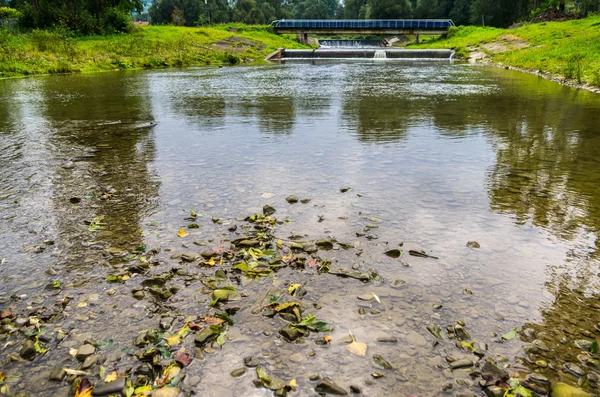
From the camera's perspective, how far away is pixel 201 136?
37.4 feet

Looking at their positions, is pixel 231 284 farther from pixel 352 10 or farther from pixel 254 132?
pixel 352 10

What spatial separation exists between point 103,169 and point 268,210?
13.1 ft

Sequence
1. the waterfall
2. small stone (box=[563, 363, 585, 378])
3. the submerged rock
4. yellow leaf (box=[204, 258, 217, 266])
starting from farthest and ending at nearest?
1. the waterfall
2. yellow leaf (box=[204, 258, 217, 266])
3. small stone (box=[563, 363, 585, 378])
4. the submerged rock

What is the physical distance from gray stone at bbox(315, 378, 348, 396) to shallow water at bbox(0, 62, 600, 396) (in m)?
0.08

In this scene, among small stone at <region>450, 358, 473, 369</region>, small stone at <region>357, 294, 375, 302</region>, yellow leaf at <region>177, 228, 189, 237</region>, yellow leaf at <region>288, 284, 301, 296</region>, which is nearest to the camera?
small stone at <region>450, 358, 473, 369</region>

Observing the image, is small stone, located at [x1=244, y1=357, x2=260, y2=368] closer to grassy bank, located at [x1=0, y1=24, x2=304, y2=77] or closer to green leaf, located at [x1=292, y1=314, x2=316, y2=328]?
green leaf, located at [x1=292, y1=314, x2=316, y2=328]

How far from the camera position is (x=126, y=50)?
43844 millimetres

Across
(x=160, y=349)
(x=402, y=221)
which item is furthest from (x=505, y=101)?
(x=160, y=349)

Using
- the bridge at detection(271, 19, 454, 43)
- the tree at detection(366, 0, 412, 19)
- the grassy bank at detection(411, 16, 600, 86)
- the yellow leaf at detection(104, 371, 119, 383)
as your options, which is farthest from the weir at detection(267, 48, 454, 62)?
the tree at detection(366, 0, 412, 19)

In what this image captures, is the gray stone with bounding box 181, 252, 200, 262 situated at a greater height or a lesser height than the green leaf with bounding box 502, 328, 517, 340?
greater

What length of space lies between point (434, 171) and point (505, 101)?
10421 millimetres

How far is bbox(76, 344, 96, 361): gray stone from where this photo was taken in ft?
11.1

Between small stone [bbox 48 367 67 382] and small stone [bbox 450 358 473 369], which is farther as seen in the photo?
small stone [bbox 450 358 473 369]

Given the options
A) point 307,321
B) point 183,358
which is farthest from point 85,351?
point 307,321
